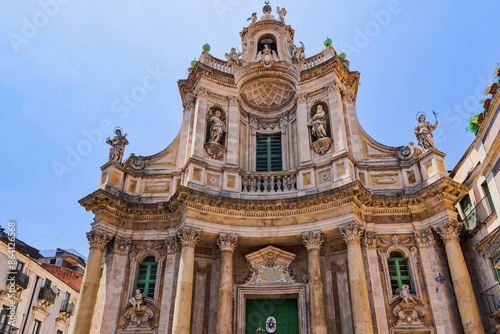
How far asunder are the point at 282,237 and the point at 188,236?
3.49 metres

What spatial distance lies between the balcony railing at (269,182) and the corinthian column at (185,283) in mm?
3212

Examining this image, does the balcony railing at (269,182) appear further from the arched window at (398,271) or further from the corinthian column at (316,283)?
the arched window at (398,271)

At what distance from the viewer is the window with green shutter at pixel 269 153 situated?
61.6 ft

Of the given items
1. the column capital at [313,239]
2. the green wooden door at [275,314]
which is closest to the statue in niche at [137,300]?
the green wooden door at [275,314]

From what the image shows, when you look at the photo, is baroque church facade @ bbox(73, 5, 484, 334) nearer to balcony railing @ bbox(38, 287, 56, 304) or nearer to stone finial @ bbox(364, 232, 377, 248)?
stone finial @ bbox(364, 232, 377, 248)

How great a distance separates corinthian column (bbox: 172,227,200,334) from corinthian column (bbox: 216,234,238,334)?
0.97 m

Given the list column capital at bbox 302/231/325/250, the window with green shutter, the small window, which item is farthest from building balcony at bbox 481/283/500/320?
the small window

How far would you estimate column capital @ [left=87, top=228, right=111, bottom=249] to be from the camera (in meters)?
15.1

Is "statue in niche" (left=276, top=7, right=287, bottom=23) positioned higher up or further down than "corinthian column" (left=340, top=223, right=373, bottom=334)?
higher up

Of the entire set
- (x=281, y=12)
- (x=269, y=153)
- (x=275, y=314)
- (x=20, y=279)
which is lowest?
(x=275, y=314)

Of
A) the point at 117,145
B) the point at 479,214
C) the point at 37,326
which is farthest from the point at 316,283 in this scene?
the point at 37,326

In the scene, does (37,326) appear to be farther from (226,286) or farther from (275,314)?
(275,314)

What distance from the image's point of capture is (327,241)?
15773 millimetres

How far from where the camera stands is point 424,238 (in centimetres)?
1491
